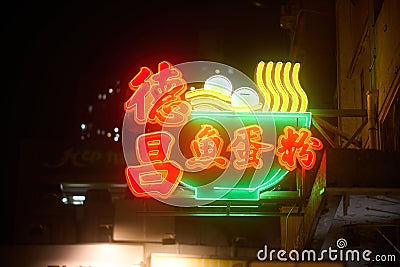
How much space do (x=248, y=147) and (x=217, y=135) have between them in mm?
548

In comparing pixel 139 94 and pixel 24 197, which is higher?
pixel 139 94

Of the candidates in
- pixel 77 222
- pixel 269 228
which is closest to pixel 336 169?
pixel 77 222

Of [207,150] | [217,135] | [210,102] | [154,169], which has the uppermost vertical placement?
[210,102]

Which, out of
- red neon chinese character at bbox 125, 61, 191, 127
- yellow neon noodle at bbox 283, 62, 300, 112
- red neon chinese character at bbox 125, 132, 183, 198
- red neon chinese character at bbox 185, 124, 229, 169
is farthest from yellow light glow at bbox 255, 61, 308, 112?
red neon chinese character at bbox 125, 132, 183, 198

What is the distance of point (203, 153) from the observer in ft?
44.2

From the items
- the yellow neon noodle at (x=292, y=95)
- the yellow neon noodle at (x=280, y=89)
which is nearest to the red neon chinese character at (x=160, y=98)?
the yellow neon noodle at (x=280, y=89)

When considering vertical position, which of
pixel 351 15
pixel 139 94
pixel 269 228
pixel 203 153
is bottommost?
pixel 269 228

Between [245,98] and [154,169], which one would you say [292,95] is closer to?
[245,98]

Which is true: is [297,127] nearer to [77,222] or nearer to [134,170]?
[134,170]

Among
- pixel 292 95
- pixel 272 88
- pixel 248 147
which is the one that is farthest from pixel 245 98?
pixel 248 147

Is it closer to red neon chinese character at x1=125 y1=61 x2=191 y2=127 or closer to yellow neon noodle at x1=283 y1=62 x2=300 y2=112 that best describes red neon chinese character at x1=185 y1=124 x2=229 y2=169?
red neon chinese character at x1=125 y1=61 x2=191 y2=127

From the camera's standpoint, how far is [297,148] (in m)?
13.1

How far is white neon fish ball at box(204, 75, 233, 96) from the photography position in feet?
46.4

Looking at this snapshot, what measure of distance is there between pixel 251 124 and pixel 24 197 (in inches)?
802
